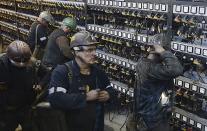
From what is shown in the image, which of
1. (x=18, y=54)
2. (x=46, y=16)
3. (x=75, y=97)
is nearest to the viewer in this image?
(x=75, y=97)

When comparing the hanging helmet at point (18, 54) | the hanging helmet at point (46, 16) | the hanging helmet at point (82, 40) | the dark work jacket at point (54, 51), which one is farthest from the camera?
the hanging helmet at point (46, 16)

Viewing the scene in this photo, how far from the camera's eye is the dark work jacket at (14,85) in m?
5.31

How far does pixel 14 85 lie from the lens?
5438 mm

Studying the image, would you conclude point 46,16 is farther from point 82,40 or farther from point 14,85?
point 82,40

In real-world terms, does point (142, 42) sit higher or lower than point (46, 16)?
lower

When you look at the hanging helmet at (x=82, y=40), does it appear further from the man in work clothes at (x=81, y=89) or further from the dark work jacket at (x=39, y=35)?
the dark work jacket at (x=39, y=35)

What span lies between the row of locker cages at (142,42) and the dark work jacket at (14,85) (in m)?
2.07

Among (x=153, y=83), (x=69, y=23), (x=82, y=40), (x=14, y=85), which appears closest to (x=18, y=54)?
(x=14, y=85)

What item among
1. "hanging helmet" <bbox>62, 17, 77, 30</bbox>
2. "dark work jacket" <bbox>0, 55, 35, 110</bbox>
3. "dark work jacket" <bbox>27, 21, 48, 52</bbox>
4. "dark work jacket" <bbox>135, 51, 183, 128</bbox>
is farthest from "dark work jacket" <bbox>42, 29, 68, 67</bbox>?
"dark work jacket" <bbox>135, 51, 183, 128</bbox>

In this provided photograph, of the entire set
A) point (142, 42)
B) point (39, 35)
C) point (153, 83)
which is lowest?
point (153, 83)

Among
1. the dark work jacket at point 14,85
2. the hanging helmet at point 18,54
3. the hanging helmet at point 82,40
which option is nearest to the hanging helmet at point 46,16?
the dark work jacket at point 14,85

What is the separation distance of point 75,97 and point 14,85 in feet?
5.34

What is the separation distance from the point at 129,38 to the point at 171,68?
236 cm

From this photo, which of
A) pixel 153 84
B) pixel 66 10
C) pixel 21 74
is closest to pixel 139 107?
pixel 153 84
